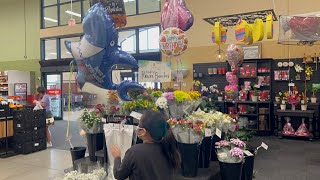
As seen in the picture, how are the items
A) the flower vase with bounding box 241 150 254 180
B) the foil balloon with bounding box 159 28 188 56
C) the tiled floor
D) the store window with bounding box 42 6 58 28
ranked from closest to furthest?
the flower vase with bounding box 241 150 254 180
the foil balloon with bounding box 159 28 188 56
the tiled floor
the store window with bounding box 42 6 58 28

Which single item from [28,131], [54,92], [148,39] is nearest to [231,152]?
[28,131]

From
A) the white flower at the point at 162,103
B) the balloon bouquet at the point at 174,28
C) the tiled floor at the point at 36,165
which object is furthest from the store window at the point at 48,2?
the white flower at the point at 162,103

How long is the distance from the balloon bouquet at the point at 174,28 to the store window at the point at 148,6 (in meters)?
6.23

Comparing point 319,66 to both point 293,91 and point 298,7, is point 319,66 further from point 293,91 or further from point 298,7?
point 298,7

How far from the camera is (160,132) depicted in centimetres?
193

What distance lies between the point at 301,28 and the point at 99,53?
4134 millimetres

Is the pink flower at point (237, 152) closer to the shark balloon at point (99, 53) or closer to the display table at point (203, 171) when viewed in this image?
the display table at point (203, 171)

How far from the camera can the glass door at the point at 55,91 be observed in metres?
12.5

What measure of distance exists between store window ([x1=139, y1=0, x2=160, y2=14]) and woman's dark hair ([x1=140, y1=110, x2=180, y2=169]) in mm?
8939

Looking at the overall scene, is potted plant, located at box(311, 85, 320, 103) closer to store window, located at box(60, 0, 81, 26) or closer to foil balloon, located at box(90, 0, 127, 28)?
foil balloon, located at box(90, 0, 127, 28)

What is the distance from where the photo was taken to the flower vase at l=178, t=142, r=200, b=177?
104 inches

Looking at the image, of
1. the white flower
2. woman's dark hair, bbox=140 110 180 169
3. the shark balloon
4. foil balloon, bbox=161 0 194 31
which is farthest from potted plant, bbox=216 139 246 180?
foil balloon, bbox=161 0 194 31

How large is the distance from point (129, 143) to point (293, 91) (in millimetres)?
6524

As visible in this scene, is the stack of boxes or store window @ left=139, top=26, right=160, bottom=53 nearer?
the stack of boxes
